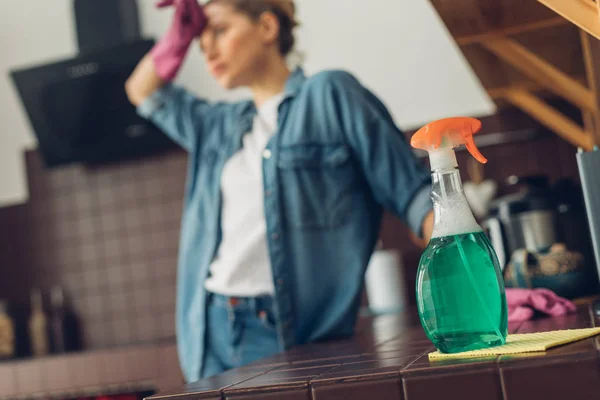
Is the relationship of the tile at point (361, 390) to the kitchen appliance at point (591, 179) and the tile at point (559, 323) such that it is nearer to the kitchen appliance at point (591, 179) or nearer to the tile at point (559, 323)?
the tile at point (559, 323)

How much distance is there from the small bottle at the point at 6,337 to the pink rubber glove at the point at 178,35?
5.66ft

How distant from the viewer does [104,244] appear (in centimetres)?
318

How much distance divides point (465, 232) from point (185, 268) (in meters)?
0.99

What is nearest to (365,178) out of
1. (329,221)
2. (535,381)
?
(329,221)

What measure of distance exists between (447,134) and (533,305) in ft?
1.41

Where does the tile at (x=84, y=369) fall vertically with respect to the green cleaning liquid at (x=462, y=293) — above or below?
below

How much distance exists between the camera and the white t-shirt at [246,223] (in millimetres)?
1482

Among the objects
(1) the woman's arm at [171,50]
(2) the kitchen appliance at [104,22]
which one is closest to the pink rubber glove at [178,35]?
(1) the woman's arm at [171,50]

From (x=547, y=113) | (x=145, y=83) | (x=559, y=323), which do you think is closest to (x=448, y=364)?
(x=559, y=323)

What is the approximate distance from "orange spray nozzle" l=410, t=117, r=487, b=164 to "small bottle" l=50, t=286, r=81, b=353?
2.62 m

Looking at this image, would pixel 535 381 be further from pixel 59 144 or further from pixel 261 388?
pixel 59 144

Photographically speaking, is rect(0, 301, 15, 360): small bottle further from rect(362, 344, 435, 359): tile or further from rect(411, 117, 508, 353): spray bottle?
rect(411, 117, 508, 353): spray bottle

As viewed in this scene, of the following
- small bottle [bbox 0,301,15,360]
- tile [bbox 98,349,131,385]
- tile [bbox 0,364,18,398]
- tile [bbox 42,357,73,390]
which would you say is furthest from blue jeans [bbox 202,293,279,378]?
small bottle [bbox 0,301,15,360]

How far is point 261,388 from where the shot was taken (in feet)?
2.44
